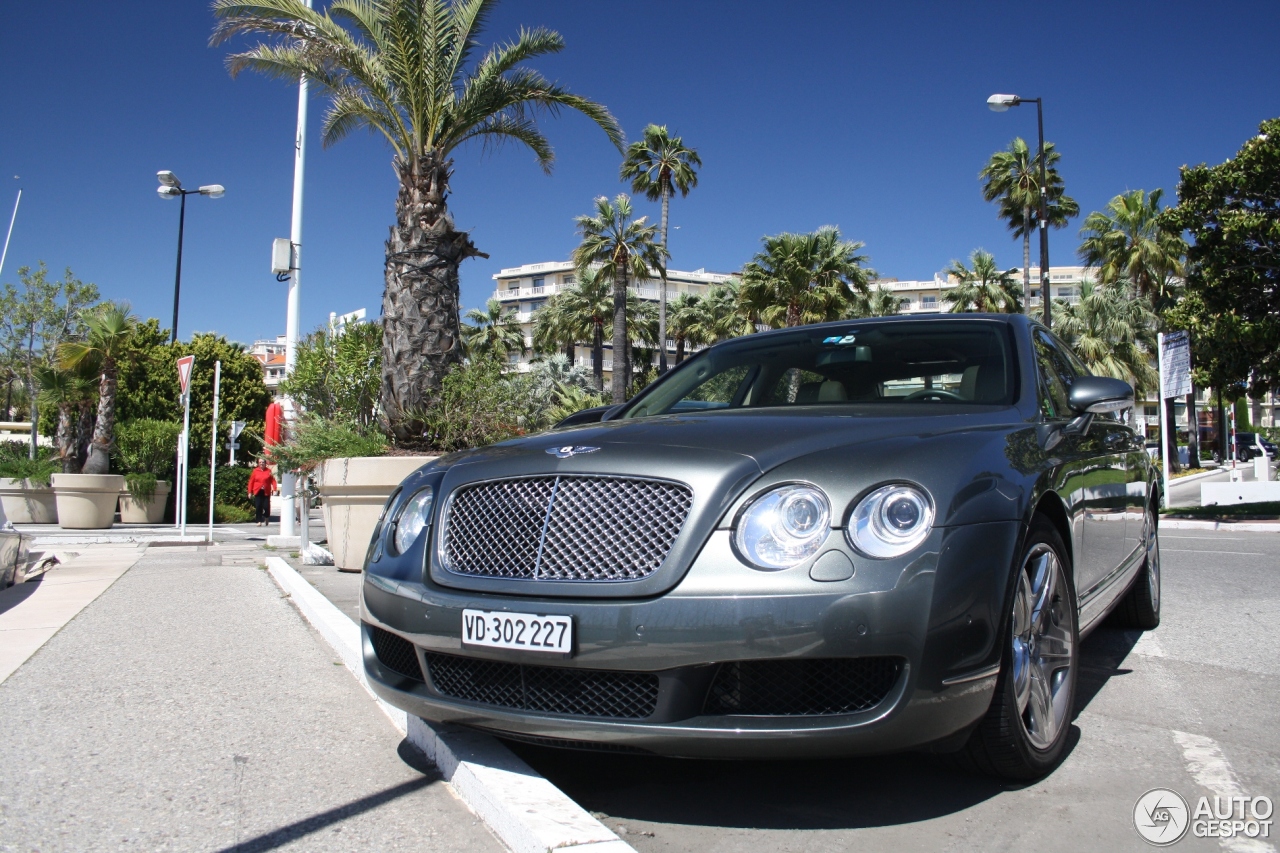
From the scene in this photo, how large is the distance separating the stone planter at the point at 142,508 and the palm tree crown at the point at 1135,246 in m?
35.1

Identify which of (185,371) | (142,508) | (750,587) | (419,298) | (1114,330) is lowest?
(142,508)

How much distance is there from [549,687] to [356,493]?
A: 5524 millimetres

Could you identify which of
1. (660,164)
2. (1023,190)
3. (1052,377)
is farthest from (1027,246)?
(1052,377)

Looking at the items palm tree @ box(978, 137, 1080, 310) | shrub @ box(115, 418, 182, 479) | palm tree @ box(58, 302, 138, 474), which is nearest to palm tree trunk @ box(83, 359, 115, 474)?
palm tree @ box(58, 302, 138, 474)

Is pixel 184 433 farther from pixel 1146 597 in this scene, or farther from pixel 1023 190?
pixel 1023 190

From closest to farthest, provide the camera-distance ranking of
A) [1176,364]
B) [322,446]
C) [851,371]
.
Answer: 1. [851,371]
2. [322,446]
3. [1176,364]

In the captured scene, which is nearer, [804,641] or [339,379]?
[804,641]

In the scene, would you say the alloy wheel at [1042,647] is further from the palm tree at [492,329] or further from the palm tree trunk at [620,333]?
the palm tree at [492,329]

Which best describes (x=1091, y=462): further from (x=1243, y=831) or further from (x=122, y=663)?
(x=122, y=663)

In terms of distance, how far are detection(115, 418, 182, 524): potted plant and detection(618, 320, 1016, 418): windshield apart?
19290 millimetres

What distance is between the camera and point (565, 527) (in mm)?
2588

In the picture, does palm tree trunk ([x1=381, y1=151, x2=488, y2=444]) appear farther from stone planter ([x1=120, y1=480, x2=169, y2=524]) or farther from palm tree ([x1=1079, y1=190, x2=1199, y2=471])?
palm tree ([x1=1079, y1=190, x2=1199, y2=471])

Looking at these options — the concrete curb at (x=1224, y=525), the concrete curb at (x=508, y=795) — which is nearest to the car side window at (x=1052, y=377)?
the concrete curb at (x=508, y=795)

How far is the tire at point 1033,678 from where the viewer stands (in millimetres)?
2586
